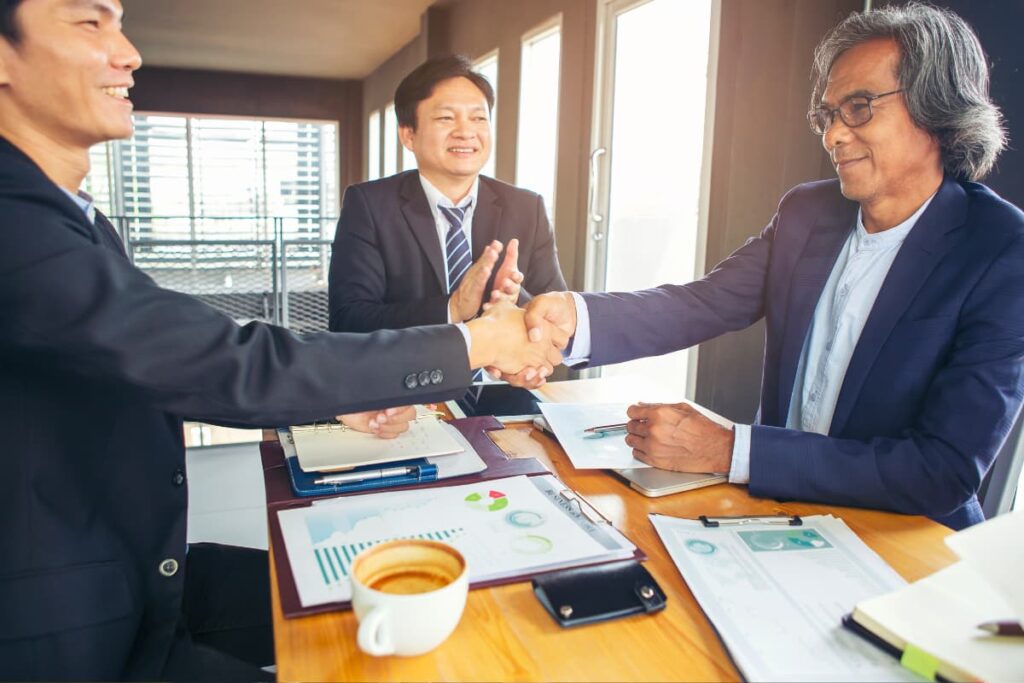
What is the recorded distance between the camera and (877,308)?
136 centimetres

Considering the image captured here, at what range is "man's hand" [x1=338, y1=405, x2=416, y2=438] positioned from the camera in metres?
1.26

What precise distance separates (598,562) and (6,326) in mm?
787

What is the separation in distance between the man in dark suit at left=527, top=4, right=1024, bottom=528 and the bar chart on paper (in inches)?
17.4

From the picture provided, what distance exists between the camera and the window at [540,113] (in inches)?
190

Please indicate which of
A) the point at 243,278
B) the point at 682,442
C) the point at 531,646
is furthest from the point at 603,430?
the point at 243,278

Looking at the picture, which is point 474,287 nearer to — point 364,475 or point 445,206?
point 445,206

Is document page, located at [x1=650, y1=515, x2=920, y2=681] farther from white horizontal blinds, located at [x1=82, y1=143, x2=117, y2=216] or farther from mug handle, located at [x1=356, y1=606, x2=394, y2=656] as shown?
white horizontal blinds, located at [x1=82, y1=143, x2=117, y2=216]

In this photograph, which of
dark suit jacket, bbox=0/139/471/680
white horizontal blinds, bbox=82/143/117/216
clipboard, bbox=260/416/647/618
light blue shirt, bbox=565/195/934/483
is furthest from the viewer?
white horizontal blinds, bbox=82/143/117/216

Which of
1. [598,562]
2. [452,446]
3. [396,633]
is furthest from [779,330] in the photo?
[396,633]

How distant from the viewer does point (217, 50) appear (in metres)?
9.08

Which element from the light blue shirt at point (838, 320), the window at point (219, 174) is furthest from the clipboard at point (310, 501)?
the window at point (219, 174)

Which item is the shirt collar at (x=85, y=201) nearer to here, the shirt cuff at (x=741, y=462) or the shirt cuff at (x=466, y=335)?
the shirt cuff at (x=466, y=335)

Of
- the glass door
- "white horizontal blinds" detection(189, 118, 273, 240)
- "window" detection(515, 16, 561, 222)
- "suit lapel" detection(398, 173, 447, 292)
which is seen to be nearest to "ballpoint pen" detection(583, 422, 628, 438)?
"suit lapel" detection(398, 173, 447, 292)

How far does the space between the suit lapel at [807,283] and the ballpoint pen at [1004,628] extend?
87 cm
